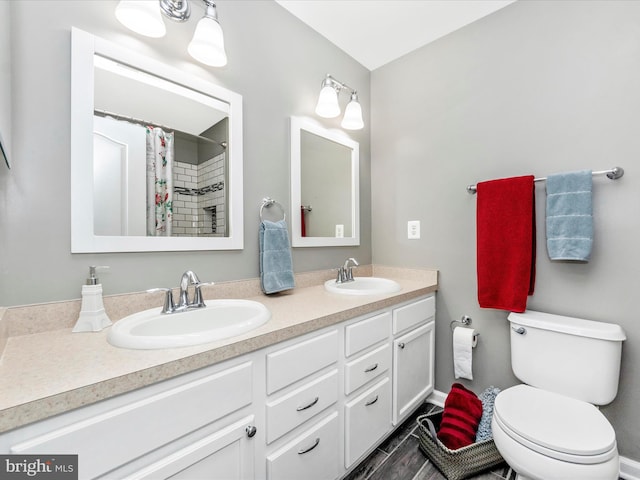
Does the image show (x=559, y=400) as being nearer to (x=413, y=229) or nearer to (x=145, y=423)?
(x=413, y=229)

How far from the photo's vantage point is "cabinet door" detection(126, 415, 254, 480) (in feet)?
2.34

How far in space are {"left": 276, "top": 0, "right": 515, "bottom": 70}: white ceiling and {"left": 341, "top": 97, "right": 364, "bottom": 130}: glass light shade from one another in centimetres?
43

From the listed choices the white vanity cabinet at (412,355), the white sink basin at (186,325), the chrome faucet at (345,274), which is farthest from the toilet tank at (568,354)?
the white sink basin at (186,325)

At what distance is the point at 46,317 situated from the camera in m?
0.95

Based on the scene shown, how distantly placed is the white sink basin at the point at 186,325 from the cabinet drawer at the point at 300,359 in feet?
0.46

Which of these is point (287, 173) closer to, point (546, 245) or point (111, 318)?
point (111, 318)

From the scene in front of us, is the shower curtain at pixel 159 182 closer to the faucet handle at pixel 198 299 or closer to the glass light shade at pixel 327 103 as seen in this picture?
the faucet handle at pixel 198 299

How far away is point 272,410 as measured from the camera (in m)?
0.94

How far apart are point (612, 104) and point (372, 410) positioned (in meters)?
1.86

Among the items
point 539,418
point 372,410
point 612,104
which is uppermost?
point 612,104

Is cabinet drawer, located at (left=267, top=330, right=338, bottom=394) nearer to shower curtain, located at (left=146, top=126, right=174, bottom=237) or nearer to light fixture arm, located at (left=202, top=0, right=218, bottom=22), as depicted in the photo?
shower curtain, located at (left=146, top=126, right=174, bottom=237)

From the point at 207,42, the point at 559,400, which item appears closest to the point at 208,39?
the point at 207,42

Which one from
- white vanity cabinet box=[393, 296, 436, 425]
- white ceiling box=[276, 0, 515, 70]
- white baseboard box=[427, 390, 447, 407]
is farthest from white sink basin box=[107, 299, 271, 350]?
white ceiling box=[276, 0, 515, 70]

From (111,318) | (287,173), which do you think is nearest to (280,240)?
(287,173)
